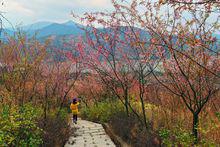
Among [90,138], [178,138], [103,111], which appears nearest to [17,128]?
[178,138]

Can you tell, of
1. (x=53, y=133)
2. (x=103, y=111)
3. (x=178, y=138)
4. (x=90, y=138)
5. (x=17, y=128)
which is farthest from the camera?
(x=103, y=111)

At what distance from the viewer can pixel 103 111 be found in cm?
1389

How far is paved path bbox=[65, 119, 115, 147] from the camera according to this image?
9.24 m

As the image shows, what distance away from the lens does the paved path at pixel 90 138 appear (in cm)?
924

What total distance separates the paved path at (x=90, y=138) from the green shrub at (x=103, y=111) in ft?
3.02

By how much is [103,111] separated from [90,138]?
381 centimetres

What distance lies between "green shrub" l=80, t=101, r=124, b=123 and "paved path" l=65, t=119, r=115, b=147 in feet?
3.02

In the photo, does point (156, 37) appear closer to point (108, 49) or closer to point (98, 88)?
point (108, 49)

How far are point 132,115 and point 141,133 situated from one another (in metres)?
2.35

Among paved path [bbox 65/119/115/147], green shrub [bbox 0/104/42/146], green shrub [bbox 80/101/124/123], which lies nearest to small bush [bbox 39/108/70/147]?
paved path [bbox 65/119/115/147]

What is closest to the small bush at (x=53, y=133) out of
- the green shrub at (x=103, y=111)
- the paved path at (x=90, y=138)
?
the paved path at (x=90, y=138)

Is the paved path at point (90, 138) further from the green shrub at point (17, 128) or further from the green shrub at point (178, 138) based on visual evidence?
the green shrub at point (178, 138)

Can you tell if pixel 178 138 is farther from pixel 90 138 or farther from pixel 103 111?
pixel 103 111

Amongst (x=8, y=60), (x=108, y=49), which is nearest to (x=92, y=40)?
(x=108, y=49)
